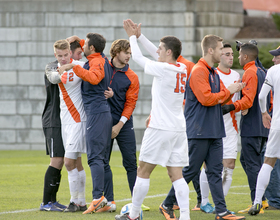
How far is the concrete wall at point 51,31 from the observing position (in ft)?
48.8

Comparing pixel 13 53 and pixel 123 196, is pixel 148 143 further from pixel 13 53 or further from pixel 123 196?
pixel 13 53

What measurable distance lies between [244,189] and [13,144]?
924 cm

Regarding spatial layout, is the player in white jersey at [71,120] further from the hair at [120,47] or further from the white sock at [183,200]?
the white sock at [183,200]

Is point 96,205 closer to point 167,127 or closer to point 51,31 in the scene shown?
point 167,127

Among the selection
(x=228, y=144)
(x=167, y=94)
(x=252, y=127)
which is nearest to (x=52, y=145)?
(x=167, y=94)

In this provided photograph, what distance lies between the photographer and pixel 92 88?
Answer: 19.6 feet

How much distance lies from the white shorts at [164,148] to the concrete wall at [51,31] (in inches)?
385

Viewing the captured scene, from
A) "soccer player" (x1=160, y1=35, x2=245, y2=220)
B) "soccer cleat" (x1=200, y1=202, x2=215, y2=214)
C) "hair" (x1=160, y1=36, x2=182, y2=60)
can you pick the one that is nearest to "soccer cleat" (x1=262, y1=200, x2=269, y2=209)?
"soccer cleat" (x1=200, y1=202, x2=215, y2=214)

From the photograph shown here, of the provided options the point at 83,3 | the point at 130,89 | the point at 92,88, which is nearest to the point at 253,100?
the point at 130,89

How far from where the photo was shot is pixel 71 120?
607 centimetres

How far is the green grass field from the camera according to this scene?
5.86m

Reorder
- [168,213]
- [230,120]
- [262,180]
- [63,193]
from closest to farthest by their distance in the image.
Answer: [168,213]
[262,180]
[230,120]
[63,193]

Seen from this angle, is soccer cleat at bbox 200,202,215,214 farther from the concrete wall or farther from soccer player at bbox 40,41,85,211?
the concrete wall

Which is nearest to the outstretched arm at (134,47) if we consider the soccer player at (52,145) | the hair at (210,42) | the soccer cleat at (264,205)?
the hair at (210,42)
